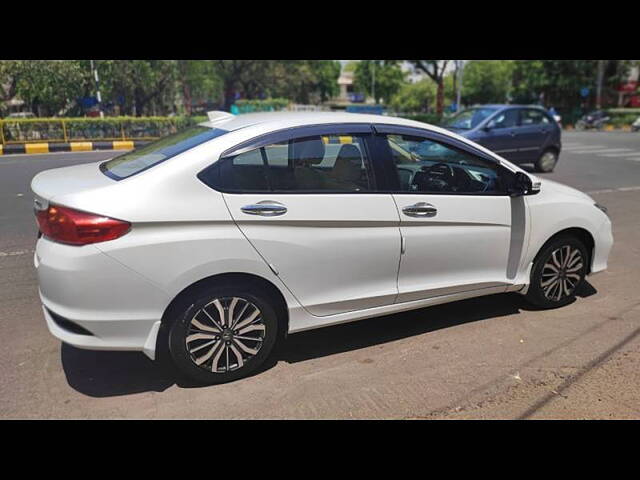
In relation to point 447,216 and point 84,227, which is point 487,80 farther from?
point 84,227

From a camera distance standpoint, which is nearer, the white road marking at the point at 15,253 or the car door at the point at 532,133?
the white road marking at the point at 15,253

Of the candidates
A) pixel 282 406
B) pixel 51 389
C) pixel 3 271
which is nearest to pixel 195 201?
pixel 282 406

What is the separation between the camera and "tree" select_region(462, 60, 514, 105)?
54.9 metres

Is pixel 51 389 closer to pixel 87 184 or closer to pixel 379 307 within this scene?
pixel 87 184

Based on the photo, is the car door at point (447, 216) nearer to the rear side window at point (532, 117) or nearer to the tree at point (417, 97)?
the rear side window at point (532, 117)

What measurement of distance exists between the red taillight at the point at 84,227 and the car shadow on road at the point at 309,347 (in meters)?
0.99

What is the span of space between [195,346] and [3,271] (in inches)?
125

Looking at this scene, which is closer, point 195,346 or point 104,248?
point 104,248

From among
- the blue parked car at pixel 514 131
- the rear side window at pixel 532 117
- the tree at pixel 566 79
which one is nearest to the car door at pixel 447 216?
the blue parked car at pixel 514 131

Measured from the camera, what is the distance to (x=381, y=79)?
61.5 metres

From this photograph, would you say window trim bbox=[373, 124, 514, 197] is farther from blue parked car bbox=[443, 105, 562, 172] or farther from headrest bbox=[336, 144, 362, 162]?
blue parked car bbox=[443, 105, 562, 172]

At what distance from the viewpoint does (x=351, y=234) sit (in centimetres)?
315

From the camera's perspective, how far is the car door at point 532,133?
455 inches

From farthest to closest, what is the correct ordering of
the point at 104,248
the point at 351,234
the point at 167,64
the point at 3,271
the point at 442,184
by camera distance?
the point at 167,64, the point at 3,271, the point at 442,184, the point at 351,234, the point at 104,248
